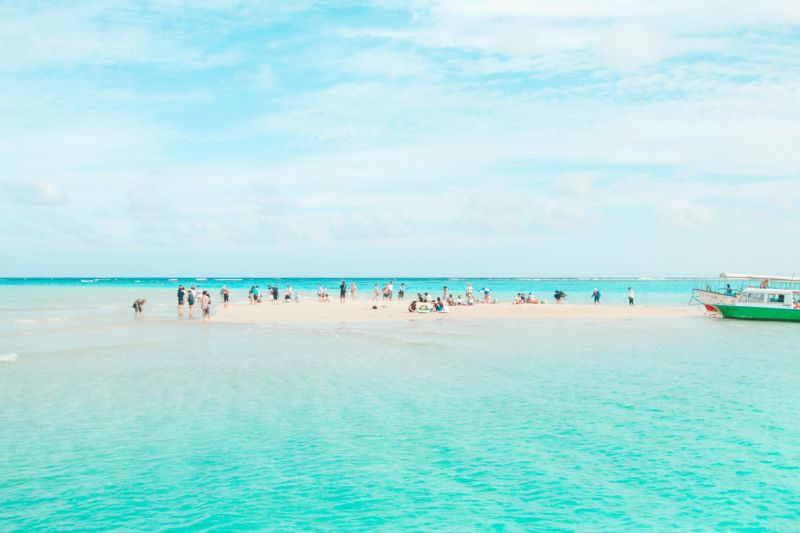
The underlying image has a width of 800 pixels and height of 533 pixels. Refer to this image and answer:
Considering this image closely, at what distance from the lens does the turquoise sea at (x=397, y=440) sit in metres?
10.6

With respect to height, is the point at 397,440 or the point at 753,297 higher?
the point at 753,297

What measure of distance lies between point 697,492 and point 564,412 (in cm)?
562

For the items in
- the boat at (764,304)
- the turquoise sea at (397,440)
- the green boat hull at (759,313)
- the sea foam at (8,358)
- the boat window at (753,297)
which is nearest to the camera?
the turquoise sea at (397,440)

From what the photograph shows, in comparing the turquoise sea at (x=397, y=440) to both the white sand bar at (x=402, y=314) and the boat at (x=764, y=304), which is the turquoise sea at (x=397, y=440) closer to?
the white sand bar at (x=402, y=314)

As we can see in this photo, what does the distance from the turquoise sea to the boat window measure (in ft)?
69.4

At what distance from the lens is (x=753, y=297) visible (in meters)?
47.1

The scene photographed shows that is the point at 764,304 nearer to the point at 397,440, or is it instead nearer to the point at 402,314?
the point at 402,314

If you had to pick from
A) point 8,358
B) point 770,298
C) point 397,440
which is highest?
point 770,298

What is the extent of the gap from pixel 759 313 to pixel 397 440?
41.4 meters

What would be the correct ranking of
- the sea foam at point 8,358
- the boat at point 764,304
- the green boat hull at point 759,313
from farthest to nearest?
the boat at point 764,304 → the green boat hull at point 759,313 → the sea foam at point 8,358

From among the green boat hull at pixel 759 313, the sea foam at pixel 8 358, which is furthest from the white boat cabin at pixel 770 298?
the sea foam at pixel 8 358

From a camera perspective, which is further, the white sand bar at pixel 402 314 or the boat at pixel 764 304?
the white sand bar at pixel 402 314

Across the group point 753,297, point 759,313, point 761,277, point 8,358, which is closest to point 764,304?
point 759,313

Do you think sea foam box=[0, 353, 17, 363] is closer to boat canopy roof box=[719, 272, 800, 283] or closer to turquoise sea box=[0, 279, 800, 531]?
turquoise sea box=[0, 279, 800, 531]
